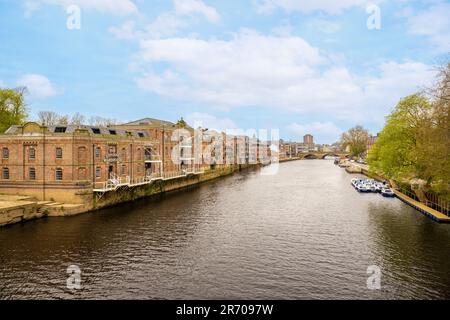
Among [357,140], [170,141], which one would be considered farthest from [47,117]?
[357,140]

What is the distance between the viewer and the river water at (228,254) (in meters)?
20.3

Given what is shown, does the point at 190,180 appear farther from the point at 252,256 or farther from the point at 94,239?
the point at 252,256

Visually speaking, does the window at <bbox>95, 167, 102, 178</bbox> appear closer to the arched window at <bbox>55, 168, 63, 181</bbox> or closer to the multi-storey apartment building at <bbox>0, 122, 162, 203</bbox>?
the multi-storey apartment building at <bbox>0, 122, 162, 203</bbox>

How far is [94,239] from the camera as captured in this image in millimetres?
30203

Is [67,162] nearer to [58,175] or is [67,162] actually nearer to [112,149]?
[58,175]

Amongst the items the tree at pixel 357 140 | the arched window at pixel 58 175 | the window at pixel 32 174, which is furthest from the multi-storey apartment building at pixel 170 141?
the tree at pixel 357 140

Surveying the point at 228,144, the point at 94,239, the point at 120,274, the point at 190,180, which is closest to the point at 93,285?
the point at 120,274

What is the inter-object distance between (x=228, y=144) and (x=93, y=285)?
386ft

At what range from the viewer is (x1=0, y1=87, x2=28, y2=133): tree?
2608 inches

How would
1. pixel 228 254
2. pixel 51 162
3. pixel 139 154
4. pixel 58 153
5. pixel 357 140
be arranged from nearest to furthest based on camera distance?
pixel 228 254, pixel 51 162, pixel 58 153, pixel 139 154, pixel 357 140

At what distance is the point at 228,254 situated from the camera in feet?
87.3

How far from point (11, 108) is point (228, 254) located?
6562 cm

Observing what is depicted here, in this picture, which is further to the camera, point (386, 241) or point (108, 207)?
point (108, 207)

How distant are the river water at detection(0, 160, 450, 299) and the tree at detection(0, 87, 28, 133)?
39.8 meters
